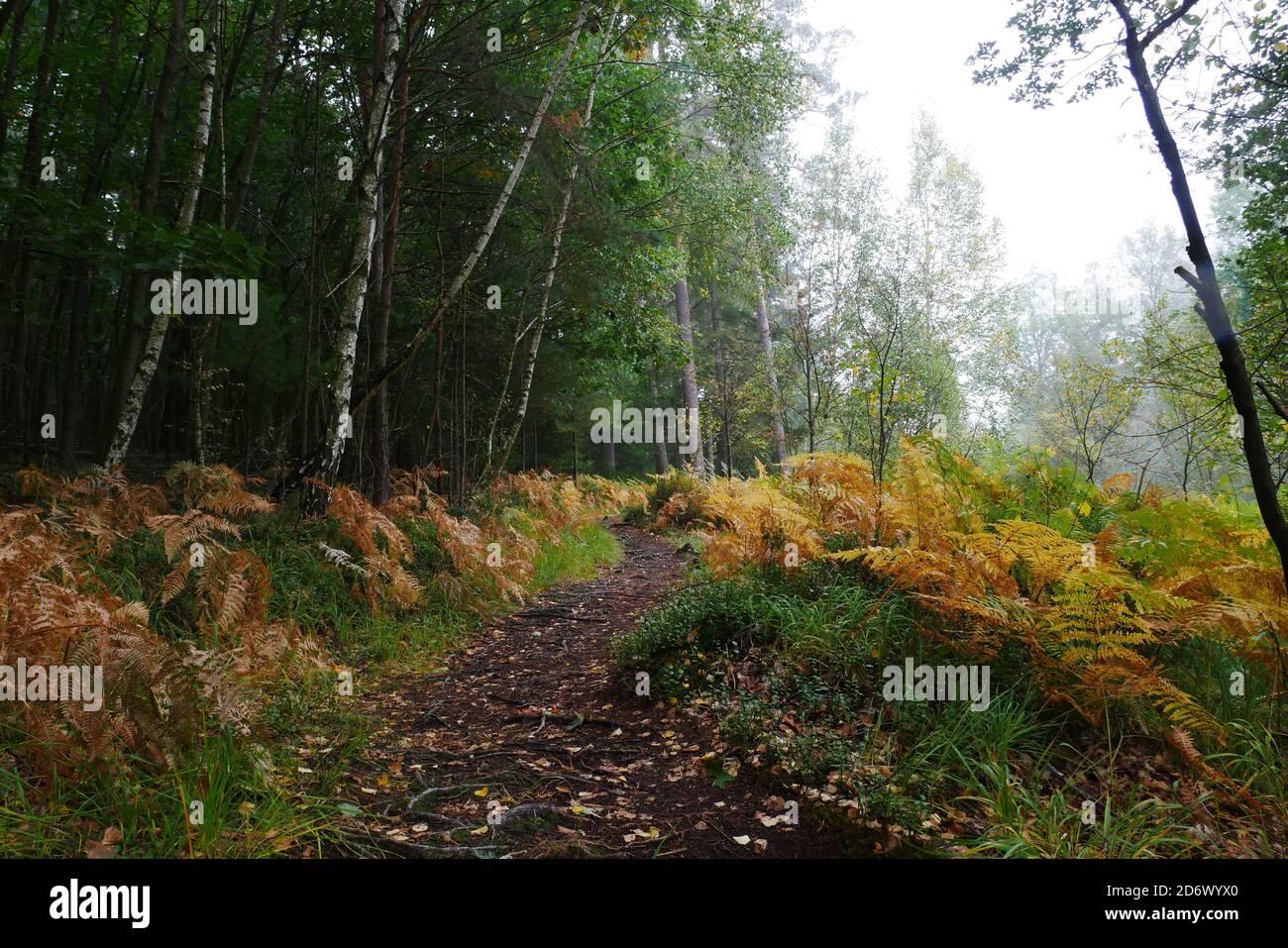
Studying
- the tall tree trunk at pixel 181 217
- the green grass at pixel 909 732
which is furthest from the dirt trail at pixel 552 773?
the tall tree trunk at pixel 181 217

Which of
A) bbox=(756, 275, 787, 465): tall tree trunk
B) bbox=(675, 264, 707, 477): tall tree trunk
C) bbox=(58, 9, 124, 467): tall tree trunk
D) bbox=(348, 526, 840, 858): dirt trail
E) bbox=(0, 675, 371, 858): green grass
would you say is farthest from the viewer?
bbox=(756, 275, 787, 465): tall tree trunk

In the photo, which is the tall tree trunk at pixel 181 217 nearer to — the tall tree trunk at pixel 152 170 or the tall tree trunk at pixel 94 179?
the tall tree trunk at pixel 152 170

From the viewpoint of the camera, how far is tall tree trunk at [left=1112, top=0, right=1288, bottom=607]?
93.8 inches

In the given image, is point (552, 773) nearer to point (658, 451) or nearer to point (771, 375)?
point (771, 375)

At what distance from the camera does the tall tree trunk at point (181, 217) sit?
20.5ft

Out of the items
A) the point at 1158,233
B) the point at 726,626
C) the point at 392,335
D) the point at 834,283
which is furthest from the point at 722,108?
the point at 1158,233

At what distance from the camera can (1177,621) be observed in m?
3.37

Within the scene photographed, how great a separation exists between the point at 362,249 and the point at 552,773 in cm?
503

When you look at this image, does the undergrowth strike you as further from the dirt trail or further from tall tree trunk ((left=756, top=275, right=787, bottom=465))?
tall tree trunk ((left=756, top=275, right=787, bottom=465))

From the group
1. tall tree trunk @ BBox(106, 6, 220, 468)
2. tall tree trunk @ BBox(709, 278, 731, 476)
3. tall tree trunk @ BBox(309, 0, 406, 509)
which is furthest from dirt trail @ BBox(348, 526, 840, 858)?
tall tree trunk @ BBox(709, 278, 731, 476)

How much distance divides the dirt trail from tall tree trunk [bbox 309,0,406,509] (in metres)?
2.47

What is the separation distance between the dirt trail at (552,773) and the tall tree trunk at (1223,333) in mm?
2055

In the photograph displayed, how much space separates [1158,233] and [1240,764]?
175 feet
